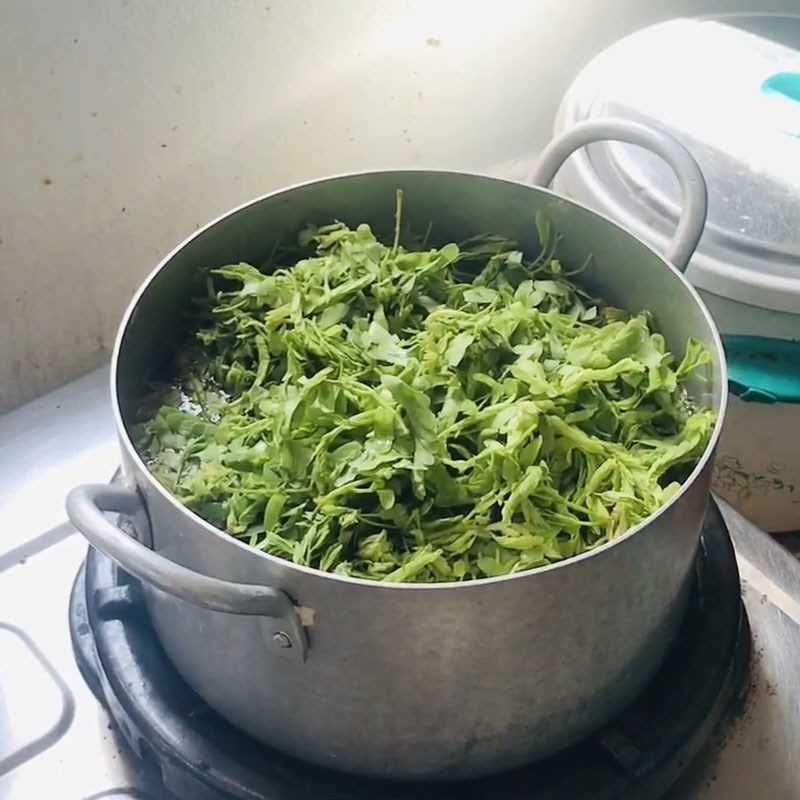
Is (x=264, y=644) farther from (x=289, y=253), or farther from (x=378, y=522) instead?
(x=289, y=253)

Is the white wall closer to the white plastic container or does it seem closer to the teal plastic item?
the white plastic container

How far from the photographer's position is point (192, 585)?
0.44 metres

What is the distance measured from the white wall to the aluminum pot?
7.9 inches

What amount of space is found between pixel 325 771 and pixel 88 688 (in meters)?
0.17

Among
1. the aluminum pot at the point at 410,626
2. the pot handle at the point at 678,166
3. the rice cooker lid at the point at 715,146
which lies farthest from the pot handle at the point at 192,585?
the rice cooker lid at the point at 715,146

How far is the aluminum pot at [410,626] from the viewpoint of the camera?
0.44 m

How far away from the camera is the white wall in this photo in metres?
0.75

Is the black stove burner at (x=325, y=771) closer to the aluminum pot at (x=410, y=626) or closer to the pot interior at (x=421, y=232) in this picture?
the aluminum pot at (x=410, y=626)

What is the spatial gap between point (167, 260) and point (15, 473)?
24 cm

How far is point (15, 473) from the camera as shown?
761mm

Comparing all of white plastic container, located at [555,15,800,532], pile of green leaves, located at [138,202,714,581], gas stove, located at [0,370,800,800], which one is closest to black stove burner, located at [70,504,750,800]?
gas stove, located at [0,370,800,800]

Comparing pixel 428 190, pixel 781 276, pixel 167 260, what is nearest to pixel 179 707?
pixel 167 260

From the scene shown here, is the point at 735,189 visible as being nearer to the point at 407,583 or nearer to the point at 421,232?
the point at 421,232

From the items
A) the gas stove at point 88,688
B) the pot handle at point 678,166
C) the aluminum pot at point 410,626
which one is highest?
the pot handle at point 678,166
